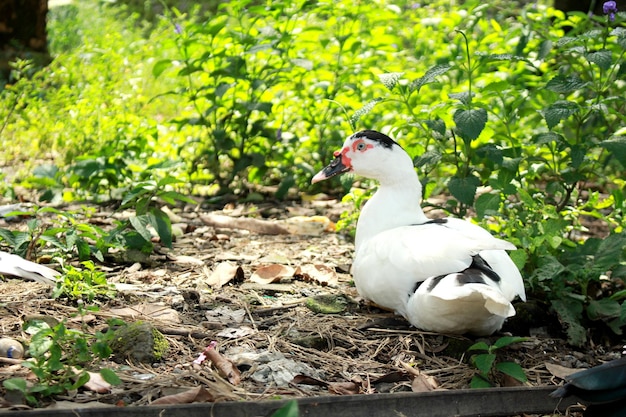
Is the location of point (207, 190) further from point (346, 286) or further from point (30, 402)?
point (30, 402)

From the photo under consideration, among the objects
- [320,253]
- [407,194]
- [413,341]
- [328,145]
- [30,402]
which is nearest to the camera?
[30,402]

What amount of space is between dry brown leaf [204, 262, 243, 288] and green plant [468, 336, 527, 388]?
1124 millimetres

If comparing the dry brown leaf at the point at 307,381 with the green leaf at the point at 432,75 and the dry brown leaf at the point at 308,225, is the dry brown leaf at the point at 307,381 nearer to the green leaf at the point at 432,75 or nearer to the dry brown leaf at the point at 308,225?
the green leaf at the point at 432,75

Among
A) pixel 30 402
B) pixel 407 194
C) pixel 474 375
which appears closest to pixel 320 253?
pixel 407 194

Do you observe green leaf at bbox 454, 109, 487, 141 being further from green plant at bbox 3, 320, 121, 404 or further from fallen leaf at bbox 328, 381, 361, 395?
green plant at bbox 3, 320, 121, 404

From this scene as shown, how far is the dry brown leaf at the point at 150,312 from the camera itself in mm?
2898

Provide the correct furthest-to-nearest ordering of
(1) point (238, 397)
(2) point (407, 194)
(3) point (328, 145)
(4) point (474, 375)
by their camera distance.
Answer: (3) point (328, 145), (2) point (407, 194), (4) point (474, 375), (1) point (238, 397)

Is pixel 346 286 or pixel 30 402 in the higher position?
pixel 30 402

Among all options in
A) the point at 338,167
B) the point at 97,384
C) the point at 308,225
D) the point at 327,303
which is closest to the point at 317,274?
the point at 327,303

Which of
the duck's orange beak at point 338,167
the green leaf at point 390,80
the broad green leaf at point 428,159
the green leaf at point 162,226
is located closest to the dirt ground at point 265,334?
the green leaf at point 162,226

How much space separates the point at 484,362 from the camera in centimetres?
255

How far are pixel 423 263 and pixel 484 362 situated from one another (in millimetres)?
416

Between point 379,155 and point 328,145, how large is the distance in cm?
160

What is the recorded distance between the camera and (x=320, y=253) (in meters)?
3.93
